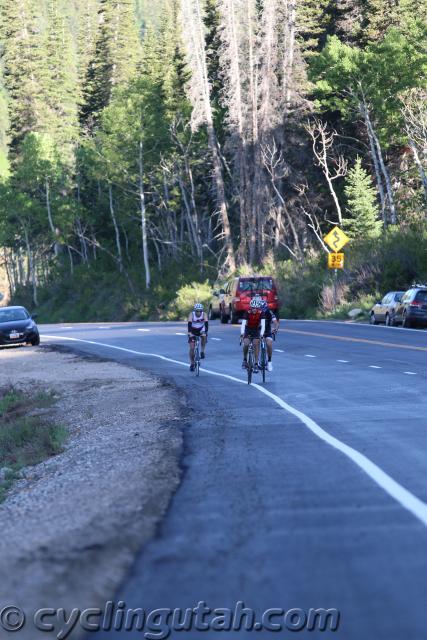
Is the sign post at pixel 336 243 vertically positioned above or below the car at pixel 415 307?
above

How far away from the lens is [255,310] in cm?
2105

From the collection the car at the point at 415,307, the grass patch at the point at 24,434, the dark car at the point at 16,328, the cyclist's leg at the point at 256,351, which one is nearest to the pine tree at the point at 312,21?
the car at the point at 415,307

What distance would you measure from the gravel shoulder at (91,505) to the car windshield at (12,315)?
21720 mm

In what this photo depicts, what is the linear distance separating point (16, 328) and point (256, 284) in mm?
9482

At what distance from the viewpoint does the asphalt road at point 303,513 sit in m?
5.74

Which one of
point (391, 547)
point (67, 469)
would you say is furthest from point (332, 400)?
point (391, 547)

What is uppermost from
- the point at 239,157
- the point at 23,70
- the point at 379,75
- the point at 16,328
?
the point at 23,70

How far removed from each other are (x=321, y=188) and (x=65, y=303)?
29.6m

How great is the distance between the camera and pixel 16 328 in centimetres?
4025

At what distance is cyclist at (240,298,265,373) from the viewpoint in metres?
21.0

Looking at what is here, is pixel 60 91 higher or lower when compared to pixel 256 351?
higher

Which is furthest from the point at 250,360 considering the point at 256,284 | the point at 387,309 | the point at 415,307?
the point at 256,284

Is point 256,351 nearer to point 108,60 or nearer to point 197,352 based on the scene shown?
point 197,352

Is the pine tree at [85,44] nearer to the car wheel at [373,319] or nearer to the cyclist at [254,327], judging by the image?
the car wheel at [373,319]
